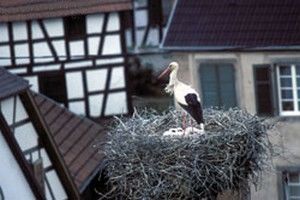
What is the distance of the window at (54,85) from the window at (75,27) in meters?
0.77

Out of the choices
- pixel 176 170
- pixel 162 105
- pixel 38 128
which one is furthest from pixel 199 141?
pixel 162 105

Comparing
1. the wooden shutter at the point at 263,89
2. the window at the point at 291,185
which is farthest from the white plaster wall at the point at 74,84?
the window at the point at 291,185

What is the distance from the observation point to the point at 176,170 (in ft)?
32.9

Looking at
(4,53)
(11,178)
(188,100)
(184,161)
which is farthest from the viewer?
(4,53)

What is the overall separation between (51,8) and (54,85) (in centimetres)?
159

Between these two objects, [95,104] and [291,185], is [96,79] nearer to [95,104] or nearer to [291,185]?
[95,104]

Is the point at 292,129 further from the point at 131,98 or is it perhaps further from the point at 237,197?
the point at 237,197

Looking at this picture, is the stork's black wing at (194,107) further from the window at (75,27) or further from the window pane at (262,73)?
the window at (75,27)

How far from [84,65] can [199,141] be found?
34.3 feet

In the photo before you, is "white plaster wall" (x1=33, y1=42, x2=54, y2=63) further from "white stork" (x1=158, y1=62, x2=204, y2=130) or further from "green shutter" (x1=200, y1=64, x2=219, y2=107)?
"white stork" (x1=158, y1=62, x2=204, y2=130)

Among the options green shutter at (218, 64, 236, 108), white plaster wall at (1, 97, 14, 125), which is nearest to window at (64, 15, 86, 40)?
green shutter at (218, 64, 236, 108)

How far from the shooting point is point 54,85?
20.3 meters

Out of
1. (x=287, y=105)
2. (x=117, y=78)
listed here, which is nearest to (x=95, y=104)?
(x=117, y=78)

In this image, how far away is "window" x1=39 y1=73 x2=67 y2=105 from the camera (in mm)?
20234
